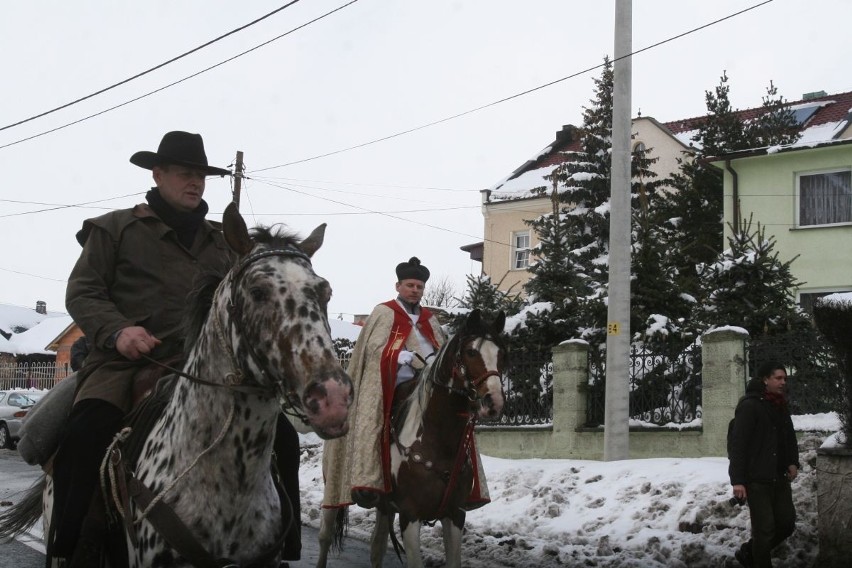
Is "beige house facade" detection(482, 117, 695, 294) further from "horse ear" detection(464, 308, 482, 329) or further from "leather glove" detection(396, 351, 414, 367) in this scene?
"horse ear" detection(464, 308, 482, 329)

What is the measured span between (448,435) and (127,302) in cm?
369

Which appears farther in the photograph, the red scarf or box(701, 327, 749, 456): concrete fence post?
box(701, 327, 749, 456): concrete fence post

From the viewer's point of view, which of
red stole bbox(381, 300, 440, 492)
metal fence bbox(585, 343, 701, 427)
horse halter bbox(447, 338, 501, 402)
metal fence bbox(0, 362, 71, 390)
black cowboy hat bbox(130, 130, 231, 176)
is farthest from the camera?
metal fence bbox(0, 362, 71, 390)

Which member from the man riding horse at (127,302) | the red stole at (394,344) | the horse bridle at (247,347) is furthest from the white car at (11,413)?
the horse bridle at (247,347)

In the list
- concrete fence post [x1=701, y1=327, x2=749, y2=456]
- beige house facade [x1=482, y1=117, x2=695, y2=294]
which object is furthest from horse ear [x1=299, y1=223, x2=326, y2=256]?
beige house facade [x1=482, y1=117, x2=695, y2=294]

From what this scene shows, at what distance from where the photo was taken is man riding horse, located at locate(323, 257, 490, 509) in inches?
319

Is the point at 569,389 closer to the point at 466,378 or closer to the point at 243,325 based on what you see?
the point at 466,378

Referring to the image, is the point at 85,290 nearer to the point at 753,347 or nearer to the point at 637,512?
the point at 637,512

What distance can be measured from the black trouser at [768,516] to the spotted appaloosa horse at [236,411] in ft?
19.2

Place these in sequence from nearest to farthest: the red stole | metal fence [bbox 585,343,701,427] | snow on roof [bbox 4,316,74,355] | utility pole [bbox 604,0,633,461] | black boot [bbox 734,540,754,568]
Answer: the red stole < black boot [bbox 734,540,754,568] < utility pole [bbox 604,0,633,461] < metal fence [bbox 585,343,701,427] < snow on roof [bbox 4,316,74,355]

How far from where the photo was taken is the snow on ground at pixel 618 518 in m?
9.55


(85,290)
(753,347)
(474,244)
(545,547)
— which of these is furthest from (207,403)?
(474,244)

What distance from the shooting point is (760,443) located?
9.13m

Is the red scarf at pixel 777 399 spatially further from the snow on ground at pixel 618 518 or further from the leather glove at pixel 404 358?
the leather glove at pixel 404 358
